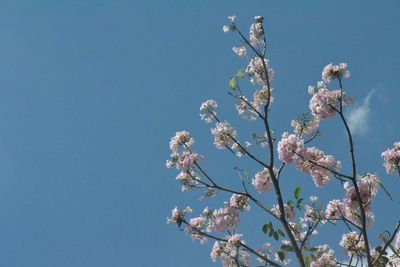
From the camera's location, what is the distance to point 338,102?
710 cm

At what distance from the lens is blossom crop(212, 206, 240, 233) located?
7.87 meters

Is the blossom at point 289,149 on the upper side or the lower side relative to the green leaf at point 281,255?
upper

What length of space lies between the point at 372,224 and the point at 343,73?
6.81 feet

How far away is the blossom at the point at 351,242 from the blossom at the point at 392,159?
98 cm

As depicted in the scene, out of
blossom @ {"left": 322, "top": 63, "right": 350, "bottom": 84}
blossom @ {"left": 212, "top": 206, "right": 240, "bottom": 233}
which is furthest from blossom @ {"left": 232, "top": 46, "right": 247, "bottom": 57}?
blossom @ {"left": 212, "top": 206, "right": 240, "bottom": 233}

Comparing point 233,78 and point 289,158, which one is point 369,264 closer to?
point 289,158

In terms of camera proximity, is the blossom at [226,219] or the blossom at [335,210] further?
the blossom at [226,219]

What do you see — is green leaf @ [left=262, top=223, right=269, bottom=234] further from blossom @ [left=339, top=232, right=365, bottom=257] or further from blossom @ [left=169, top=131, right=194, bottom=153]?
blossom @ [left=169, top=131, right=194, bottom=153]

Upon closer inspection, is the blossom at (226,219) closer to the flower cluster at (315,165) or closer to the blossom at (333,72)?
the flower cluster at (315,165)

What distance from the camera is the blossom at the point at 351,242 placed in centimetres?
718

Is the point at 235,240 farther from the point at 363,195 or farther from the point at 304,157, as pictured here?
the point at 363,195

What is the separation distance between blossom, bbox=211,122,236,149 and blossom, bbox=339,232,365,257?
7.18 ft

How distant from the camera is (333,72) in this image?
721 cm

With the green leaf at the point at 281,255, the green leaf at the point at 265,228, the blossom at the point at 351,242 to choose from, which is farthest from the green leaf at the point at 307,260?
the green leaf at the point at 265,228
